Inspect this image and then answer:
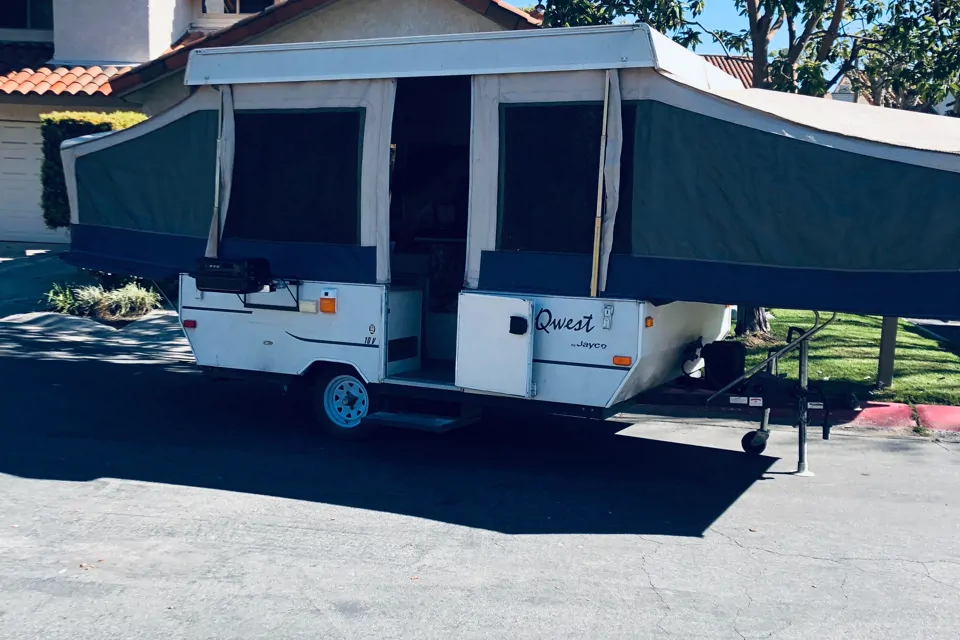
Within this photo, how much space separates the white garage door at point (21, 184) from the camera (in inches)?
756

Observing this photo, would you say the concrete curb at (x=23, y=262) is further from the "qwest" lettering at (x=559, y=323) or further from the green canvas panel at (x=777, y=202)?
the green canvas panel at (x=777, y=202)

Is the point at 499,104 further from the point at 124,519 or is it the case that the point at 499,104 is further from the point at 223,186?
the point at 124,519

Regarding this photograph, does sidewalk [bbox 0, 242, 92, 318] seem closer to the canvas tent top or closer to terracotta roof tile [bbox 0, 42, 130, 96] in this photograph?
terracotta roof tile [bbox 0, 42, 130, 96]

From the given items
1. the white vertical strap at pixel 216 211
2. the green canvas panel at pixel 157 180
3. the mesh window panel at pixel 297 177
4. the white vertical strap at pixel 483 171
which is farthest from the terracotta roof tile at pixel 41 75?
the white vertical strap at pixel 483 171

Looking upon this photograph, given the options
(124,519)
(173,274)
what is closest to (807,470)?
(124,519)

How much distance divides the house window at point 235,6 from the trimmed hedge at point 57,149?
6.16 m

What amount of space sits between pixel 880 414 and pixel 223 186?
255 inches

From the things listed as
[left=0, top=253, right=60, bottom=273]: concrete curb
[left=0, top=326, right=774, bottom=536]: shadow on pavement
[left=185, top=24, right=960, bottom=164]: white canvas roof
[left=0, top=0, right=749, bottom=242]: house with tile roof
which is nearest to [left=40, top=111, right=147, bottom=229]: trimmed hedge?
[left=0, top=253, right=60, bottom=273]: concrete curb

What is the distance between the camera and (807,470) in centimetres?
792

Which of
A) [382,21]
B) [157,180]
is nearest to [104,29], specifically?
[382,21]

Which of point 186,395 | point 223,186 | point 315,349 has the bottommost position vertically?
point 186,395

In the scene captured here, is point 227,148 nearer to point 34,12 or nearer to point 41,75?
point 41,75

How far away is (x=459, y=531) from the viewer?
A: 6273 millimetres

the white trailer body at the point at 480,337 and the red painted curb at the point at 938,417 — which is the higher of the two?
the white trailer body at the point at 480,337
